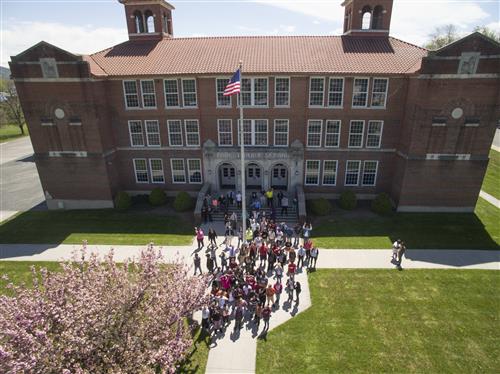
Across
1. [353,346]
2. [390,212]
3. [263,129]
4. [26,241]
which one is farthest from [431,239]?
[26,241]

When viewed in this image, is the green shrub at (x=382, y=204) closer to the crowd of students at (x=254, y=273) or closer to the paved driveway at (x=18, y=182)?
the crowd of students at (x=254, y=273)

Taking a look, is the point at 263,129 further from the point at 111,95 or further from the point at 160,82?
the point at 111,95

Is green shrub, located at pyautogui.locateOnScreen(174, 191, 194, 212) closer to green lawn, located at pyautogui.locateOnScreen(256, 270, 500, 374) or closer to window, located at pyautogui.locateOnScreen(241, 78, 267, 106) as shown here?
window, located at pyautogui.locateOnScreen(241, 78, 267, 106)

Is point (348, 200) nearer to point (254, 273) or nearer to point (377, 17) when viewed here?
point (254, 273)

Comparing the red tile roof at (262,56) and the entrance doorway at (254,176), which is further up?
the red tile roof at (262,56)

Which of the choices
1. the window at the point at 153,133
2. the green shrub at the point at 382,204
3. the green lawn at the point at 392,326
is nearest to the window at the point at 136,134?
the window at the point at 153,133

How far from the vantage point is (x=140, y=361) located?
8.80m

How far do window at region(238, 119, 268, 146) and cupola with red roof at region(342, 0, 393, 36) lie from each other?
1359 cm

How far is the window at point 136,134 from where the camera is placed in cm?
2812

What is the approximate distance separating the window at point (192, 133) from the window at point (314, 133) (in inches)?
399

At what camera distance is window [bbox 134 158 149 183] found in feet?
96.2

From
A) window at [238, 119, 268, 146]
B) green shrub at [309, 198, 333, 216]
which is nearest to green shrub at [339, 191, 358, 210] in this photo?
green shrub at [309, 198, 333, 216]

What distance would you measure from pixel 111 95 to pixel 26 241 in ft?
45.8

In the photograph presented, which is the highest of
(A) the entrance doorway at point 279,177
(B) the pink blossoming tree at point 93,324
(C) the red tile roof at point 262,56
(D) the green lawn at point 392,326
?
(C) the red tile roof at point 262,56
